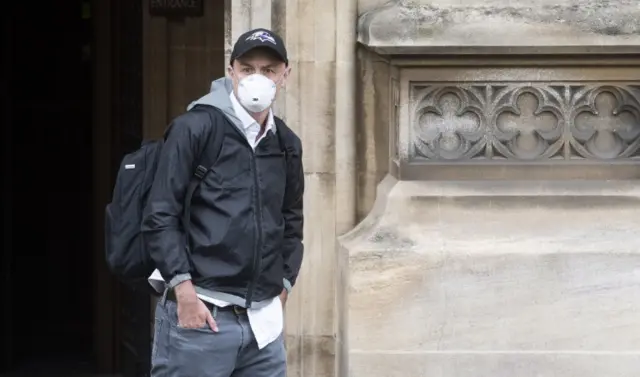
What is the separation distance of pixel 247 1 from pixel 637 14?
4.78ft

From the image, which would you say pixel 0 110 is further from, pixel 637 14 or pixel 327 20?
pixel 637 14

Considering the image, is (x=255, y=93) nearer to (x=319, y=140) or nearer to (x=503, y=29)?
(x=319, y=140)

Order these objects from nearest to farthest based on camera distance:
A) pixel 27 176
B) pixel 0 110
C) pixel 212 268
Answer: pixel 212 268 → pixel 0 110 → pixel 27 176

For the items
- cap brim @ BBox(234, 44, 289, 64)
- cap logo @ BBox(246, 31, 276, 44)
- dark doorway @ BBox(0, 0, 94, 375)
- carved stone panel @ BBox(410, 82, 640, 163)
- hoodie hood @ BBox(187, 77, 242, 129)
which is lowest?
Result: dark doorway @ BBox(0, 0, 94, 375)

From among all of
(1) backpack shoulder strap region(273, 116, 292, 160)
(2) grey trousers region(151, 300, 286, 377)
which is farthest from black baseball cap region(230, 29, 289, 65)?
(2) grey trousers region(151, 300, 286, 377)

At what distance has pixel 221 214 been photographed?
4203mm

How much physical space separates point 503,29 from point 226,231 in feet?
5.30

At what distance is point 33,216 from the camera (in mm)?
9625

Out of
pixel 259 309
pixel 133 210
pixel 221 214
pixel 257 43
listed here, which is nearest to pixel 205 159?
pixel 221 214

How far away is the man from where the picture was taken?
13.6 feet

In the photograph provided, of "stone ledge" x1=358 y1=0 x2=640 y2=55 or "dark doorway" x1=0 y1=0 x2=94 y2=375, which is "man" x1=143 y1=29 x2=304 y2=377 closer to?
"stone ledge" x1=358 y1=0 x2=640 y2=55

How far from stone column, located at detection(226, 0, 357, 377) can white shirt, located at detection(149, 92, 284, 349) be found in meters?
1.03

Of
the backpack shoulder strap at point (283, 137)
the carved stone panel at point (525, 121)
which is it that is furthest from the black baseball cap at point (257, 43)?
the carved stone panel at point (525, 121)

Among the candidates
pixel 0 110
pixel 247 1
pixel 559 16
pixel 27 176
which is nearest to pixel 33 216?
pixel 27 176
